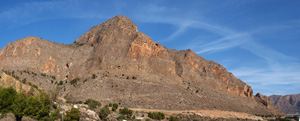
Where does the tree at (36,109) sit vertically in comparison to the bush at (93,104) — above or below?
below

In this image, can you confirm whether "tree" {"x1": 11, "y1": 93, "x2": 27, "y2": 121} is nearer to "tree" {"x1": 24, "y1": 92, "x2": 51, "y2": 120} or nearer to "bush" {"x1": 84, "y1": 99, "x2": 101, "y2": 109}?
"tree" {"x1": 24, "y1": 92, "x2": 51, "y2": 120}

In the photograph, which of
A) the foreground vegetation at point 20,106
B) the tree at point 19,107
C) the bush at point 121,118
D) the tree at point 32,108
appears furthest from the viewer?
the bush at point 121,118

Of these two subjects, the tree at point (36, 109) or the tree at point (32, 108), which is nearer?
the tree at point (32, 108)

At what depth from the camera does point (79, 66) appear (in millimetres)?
114375

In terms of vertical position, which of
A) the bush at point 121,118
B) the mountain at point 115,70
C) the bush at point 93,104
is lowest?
the bush at point 121,118

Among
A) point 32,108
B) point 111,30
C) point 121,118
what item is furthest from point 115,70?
point 32,108

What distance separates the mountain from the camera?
303 feet

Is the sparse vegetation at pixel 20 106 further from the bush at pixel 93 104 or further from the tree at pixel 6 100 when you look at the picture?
the bush at pixel 93 104

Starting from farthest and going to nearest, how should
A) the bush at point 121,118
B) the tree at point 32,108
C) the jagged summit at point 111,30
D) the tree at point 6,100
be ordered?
1. the jagged summit at point 111,30
2. the bush at point 121,118
3. the tree at point 32,108
4. the tree at point 6,100

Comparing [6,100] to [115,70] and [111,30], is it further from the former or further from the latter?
[111,30]

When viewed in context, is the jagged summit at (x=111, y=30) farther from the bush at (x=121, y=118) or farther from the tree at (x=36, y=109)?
the tree at (x=36, y=109)

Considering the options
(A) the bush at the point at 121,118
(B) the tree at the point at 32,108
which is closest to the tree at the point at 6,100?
(B) the tree at the point at 32,108

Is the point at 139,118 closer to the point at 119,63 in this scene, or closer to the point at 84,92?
the point at 84,92

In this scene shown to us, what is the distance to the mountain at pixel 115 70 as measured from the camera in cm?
9231
